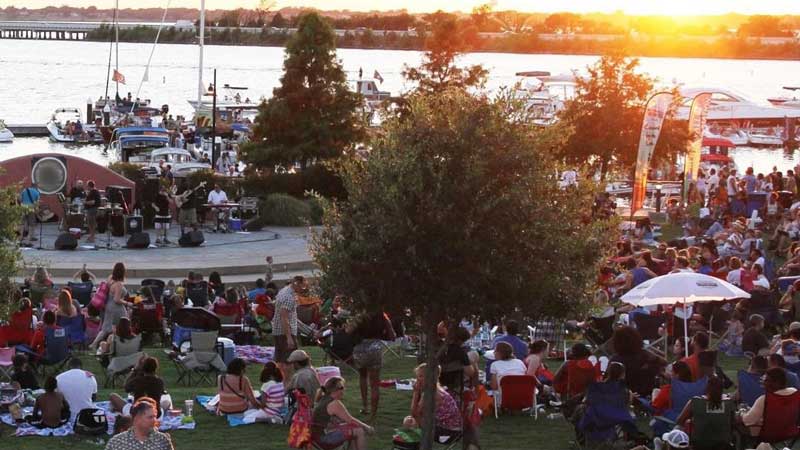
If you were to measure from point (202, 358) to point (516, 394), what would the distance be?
402 cm

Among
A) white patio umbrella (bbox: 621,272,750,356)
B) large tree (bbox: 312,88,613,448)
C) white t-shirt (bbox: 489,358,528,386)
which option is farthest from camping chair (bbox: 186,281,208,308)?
large tree (bbox: 312,88,613,448)

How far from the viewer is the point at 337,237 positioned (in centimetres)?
1170

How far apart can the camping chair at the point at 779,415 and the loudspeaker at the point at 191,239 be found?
17.9 meters

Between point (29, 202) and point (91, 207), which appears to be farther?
point (91, 207)

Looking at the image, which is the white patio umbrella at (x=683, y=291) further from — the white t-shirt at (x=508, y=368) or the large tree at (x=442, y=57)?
the large tree at (x=442, y=57)

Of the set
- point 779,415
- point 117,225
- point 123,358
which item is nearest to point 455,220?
point 779,415

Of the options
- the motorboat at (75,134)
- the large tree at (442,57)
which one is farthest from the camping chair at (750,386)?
the motorboat at (75,134)

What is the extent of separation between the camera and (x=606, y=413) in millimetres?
12734

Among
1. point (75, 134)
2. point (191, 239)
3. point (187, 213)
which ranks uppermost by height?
point (187, 213)

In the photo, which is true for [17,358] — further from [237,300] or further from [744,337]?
[744,337]

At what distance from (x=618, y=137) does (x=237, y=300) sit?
21.4m

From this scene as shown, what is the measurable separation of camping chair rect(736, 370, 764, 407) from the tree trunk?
10.4ft

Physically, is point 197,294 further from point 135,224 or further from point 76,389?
point 135,224

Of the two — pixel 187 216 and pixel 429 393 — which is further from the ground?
pixel 429 393
